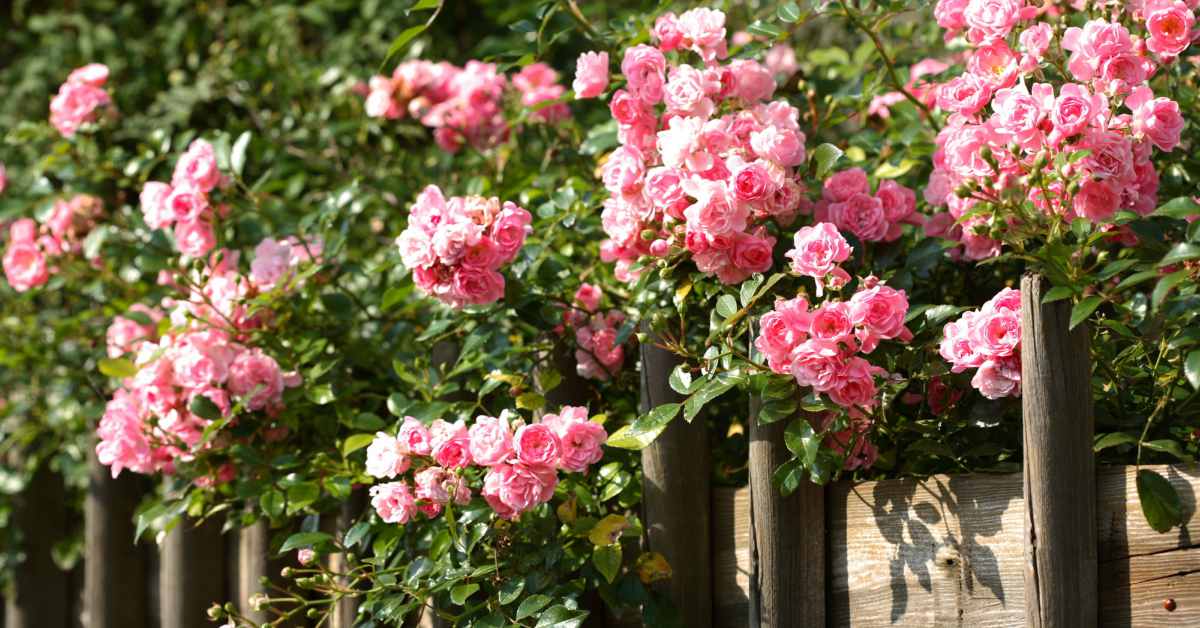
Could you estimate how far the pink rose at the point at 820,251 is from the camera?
60.7 inches

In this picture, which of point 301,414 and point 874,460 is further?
point 301,414

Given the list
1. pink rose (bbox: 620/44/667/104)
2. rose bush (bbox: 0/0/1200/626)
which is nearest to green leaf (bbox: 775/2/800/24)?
rose bush (bbox: 0/0/1200/626)

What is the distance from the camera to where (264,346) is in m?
2.23

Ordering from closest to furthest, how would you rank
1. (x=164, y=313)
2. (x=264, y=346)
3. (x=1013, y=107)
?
(x=1013, y=107)
(x=264, y=346)
(x=164, y=313)

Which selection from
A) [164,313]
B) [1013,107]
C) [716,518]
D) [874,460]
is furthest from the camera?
[164,313]

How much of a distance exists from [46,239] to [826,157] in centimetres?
169

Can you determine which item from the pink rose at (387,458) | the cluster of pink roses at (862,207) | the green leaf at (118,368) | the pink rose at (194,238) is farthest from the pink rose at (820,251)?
the green leaf at (118,368)

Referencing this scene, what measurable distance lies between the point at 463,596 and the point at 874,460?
0.55 meters

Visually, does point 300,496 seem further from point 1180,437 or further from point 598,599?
point 1180,437

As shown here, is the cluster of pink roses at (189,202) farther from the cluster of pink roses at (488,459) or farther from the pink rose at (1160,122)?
the pink rose at (1160,122)

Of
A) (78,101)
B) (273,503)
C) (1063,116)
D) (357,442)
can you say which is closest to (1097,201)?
(1063,116)

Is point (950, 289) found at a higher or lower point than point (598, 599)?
higher

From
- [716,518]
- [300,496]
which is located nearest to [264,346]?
[300,496]

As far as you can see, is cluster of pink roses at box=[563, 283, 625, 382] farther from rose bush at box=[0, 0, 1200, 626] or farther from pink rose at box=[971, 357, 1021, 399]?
pink rose at box=[971, 357, 1021, 399]
